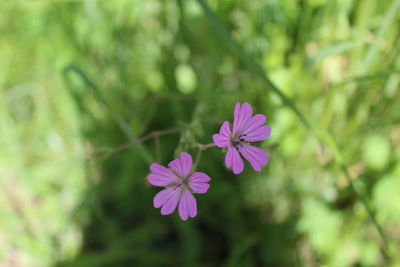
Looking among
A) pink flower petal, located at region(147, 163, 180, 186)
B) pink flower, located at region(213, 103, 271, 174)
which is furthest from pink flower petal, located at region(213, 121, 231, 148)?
pink flower petal, located at region(147, 163, 180, 186)

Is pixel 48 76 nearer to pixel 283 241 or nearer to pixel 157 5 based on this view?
pixel 157 5

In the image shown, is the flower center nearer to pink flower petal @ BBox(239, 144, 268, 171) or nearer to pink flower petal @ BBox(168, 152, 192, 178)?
pink flower petal @ BBox(239, 144, 268, 171)

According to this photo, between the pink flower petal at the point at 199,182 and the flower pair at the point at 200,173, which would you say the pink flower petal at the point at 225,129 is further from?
the pink flower petal at the point at 199,182

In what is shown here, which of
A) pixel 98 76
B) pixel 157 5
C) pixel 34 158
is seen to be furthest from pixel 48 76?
pixel 157 5

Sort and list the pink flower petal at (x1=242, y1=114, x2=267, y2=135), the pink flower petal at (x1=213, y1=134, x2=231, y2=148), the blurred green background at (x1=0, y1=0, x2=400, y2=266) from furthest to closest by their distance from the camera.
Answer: the blurred green background at (x1=0, y1=0, x2=400, y2=266) → the pink flower petal at (x1=242, y1=114, x2=267, y2=135) → the pink flower petal at (x1=213, y1=134, x2=231, y2=148)

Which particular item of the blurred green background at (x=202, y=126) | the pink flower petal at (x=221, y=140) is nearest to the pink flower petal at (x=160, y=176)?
the pink flower petal at (x=221, y=140)

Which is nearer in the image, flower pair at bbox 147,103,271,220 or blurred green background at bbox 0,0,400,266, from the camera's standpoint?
flower pair at bbox 147,103,271,220

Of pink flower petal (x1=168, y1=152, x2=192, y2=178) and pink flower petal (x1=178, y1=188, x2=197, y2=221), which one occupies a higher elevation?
pink flower petal (x1=168, y1=152, x2=192, y2=178)

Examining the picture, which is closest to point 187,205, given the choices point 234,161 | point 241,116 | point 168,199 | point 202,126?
point 168,199
